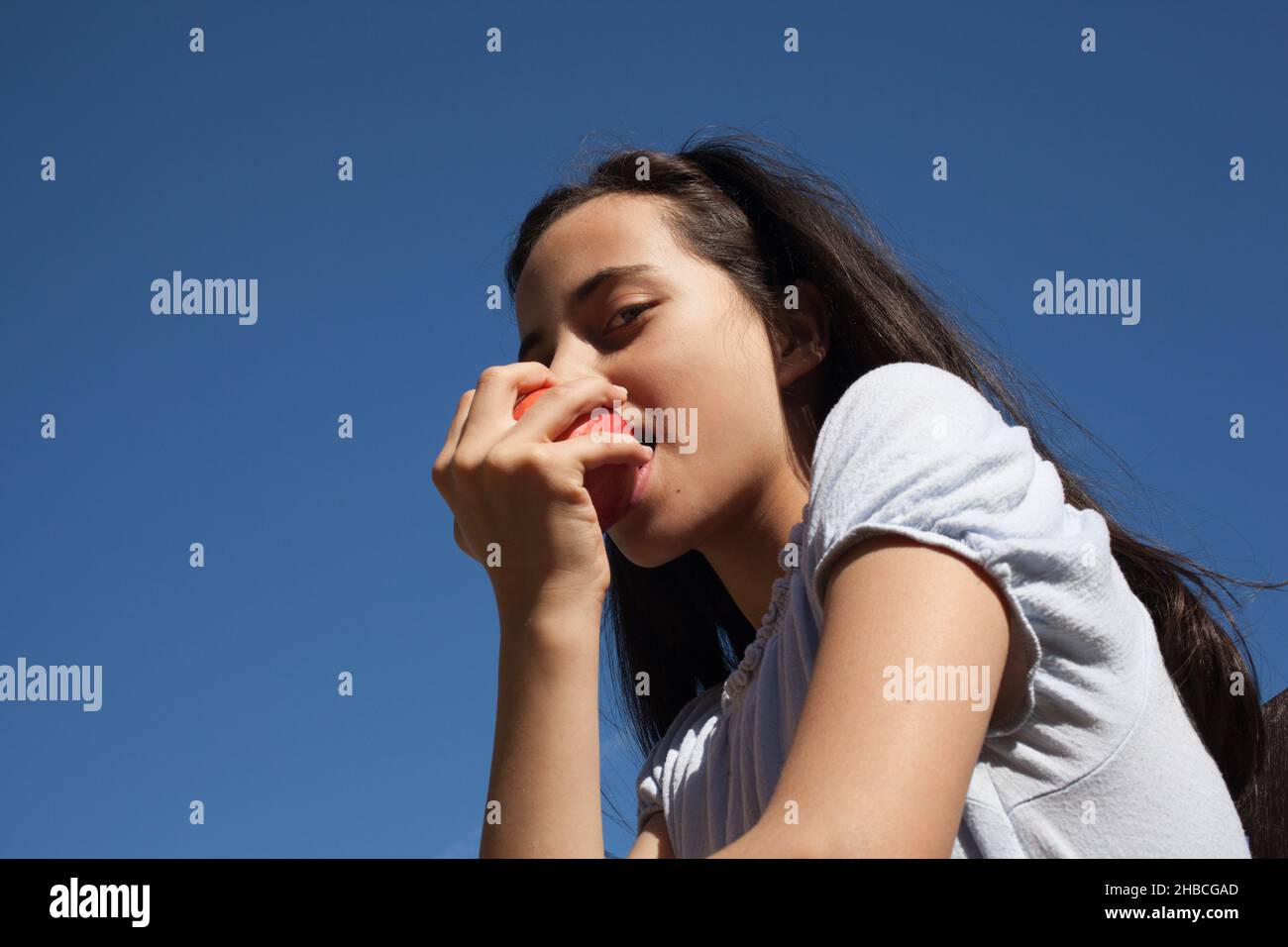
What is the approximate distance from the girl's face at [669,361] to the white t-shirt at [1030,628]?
491 millimetres

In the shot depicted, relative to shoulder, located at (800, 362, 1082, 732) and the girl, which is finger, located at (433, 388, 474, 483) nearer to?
the girl

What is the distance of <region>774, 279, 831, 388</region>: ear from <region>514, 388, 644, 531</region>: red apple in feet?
1.90

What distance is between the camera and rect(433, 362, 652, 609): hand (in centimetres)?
254

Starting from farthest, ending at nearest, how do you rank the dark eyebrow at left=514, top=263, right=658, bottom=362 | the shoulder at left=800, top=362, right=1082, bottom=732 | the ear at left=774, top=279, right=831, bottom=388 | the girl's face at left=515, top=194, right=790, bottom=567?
the ear at left=774, top=279, right=831, bottom=388, the dark eyebrow at left=514, top=263, right=658, bottom=362, the girl's face at left=515, top=194, right=790, bottom=567, the shoulder at left=800, top=362, right=1082, bottom=732

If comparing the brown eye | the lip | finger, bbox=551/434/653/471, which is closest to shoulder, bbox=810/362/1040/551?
finger, bbox=551/434/653/471

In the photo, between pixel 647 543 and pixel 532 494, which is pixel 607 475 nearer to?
pixel 647 543

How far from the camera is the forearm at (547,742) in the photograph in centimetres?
228

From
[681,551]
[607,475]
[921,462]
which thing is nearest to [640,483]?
[607,475]

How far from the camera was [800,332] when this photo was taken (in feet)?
11.3

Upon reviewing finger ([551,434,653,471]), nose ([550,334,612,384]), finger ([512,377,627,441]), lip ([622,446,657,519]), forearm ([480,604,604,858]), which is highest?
nose ([550,334,612,384])

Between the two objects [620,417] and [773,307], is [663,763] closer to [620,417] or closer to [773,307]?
[620,417]

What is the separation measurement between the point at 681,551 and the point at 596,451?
0.56 metres

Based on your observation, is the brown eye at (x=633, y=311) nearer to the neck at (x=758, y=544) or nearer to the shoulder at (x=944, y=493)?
the neck at (x=758, y=544)
